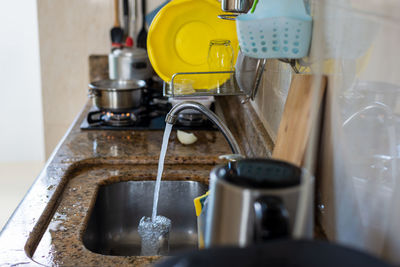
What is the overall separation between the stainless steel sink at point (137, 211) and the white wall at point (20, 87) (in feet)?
8.27

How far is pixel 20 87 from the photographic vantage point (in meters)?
3.65

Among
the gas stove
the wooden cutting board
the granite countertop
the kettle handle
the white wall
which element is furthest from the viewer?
the white wall

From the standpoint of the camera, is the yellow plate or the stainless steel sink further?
the yellow plate

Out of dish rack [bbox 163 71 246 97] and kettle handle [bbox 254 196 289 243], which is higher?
dish rack [bbox 163 71 246 97]

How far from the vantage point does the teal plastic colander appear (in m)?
0.73

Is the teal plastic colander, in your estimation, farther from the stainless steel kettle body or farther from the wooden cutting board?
the stainless steel kettle body

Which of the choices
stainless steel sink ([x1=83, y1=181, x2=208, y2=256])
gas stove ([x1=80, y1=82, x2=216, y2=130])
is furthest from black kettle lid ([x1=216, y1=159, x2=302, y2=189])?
gas stove ([x1=80, y1=82, x2=216, y2=130])

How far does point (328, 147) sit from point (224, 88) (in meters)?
0.57

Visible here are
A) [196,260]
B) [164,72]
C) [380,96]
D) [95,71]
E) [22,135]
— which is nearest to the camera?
[196,260]

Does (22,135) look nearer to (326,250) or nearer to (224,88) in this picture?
(224,88)

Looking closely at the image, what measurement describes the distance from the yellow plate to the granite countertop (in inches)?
10.4

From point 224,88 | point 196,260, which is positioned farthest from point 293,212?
point 224,88

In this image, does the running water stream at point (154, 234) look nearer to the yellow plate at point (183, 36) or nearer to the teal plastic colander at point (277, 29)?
the yellow plate at point (183, 36)

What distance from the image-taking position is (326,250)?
44cm
